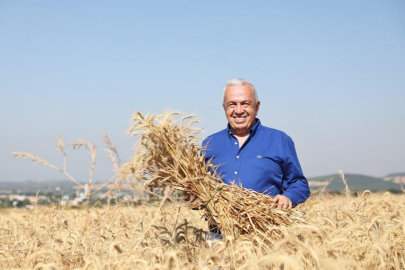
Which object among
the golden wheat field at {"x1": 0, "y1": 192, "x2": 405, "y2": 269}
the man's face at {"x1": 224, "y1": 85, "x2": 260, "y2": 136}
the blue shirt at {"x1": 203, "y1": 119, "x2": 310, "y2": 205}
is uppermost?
the man's face at {"x1": 224, "y1": 85, "x2": 260, "y2": 136}

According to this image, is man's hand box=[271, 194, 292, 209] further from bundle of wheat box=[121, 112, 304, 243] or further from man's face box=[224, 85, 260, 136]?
man's face box=[224, 85, 260, 136]

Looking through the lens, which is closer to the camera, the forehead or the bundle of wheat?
the bundle of wheat

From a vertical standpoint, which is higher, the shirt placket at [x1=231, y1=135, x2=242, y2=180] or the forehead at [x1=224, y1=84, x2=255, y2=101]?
the forehead at [x1=224, y1=84, x2=255, y2=101]

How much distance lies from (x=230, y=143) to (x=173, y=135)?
0.97 m

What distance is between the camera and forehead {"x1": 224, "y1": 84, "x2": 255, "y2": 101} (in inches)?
182

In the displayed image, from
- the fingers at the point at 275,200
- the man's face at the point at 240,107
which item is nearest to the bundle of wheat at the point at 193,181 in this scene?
the fingers at the point at 275,200

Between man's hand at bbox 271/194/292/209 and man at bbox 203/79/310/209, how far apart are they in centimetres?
16

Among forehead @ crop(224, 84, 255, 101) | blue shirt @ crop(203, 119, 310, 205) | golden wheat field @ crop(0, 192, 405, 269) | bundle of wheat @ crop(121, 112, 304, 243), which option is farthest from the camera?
forehead @ crop(224, 84, 255, 101)

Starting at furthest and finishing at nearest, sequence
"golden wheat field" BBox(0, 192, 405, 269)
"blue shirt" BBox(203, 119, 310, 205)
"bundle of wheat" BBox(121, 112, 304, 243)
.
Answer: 1. "blue shirt" BBox(203, 119, 310, 205)
2. "bundle of wheat" BBox(121, 112, 304, 243)
3. "golden wheat field" BBox(0, 192, 405, 269)

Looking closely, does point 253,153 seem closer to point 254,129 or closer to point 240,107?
point 254,129

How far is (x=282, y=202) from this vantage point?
4121 millimetres

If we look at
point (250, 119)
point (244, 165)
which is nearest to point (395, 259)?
point (244, 165)

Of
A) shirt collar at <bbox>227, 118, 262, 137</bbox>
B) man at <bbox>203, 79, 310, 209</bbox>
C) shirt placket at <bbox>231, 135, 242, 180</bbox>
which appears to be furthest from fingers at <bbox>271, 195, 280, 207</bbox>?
shirt collar at <bbox>227, 118, 262, 137</bbox>

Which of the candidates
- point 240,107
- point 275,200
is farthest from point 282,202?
point 240,107
